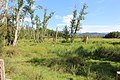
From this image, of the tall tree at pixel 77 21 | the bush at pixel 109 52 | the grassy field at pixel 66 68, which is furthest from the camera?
the tall tree at pixel 77 21

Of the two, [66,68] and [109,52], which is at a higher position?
[109,52]

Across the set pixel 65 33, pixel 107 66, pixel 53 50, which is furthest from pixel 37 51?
pixel 65 33

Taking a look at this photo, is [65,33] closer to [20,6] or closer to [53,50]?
[20,6]

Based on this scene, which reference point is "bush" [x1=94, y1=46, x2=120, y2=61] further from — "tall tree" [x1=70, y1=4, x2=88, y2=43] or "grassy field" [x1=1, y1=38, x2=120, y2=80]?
"tall tree" [x1=70, y1=4, x2=88, y2=43]

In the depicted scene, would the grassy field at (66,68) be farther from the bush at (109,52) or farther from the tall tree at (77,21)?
the tall tree at (77,21)

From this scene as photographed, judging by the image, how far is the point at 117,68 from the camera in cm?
1426

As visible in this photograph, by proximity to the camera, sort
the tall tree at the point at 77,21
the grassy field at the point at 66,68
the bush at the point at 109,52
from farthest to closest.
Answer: the tall tree at the point at 77,21
the bush at the point at 109,52
the grassy field at the point at 66,68

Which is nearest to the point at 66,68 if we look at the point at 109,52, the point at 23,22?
the point at 109,52

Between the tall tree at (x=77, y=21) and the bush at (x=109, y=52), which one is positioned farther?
the tall tree at (x=77, y=21)

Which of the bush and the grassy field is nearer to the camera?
the grassy field

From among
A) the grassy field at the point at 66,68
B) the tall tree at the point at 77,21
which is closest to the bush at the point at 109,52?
the grassy field at the point at 66,68

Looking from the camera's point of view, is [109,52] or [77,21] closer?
[109,52]

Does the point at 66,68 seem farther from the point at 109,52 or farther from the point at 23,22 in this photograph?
the point at 23,22

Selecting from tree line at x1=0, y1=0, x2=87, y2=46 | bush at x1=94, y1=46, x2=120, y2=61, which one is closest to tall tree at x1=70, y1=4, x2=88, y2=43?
tree line at x1=0, y1=0, x2=87, y2=46
